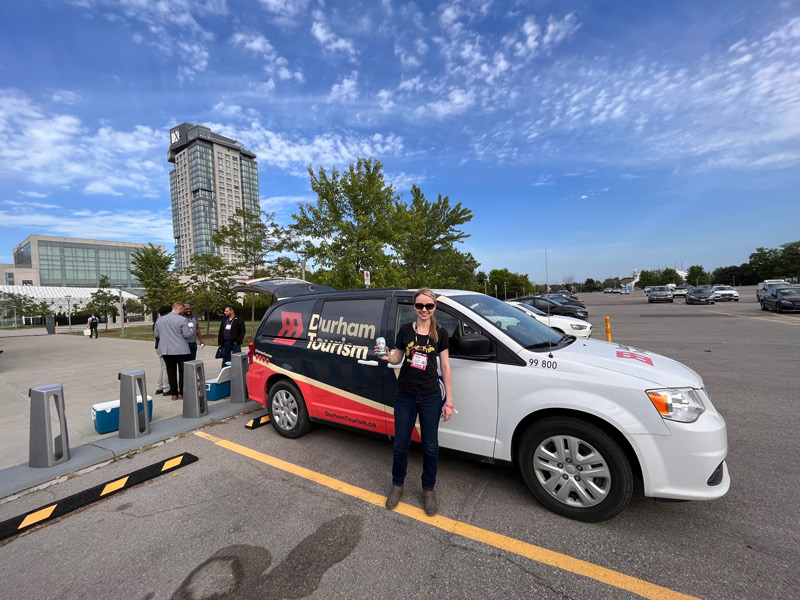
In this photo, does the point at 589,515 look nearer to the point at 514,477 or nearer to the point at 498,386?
the point at 514,477

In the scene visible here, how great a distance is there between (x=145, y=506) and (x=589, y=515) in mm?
3652

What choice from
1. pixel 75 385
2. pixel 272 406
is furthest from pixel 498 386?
pixel 75 385

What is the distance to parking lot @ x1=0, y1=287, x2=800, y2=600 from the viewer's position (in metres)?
2.19

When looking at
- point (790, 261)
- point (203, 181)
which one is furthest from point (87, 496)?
point (203, 181)

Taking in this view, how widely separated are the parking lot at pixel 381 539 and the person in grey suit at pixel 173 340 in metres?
2.80

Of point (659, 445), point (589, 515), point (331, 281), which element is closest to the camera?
point (659, 445)

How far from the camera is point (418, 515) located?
2871 mm

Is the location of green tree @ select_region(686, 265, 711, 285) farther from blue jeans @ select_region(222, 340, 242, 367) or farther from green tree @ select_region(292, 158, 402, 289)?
blue jeans @ select_region(222, 340, 242, 367)

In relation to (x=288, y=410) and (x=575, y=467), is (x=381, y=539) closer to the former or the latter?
(x=575, y=467)

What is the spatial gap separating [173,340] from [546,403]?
6.30 meters

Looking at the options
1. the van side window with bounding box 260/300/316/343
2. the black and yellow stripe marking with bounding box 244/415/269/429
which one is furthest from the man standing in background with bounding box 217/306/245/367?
the van side window with bounding box 260/300/316/343

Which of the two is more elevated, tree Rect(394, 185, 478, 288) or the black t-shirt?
tree Rect(394, 185, 478, 288)

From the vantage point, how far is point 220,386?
20.9ft

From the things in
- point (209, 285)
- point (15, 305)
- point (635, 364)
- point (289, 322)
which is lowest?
point (635, 364)
